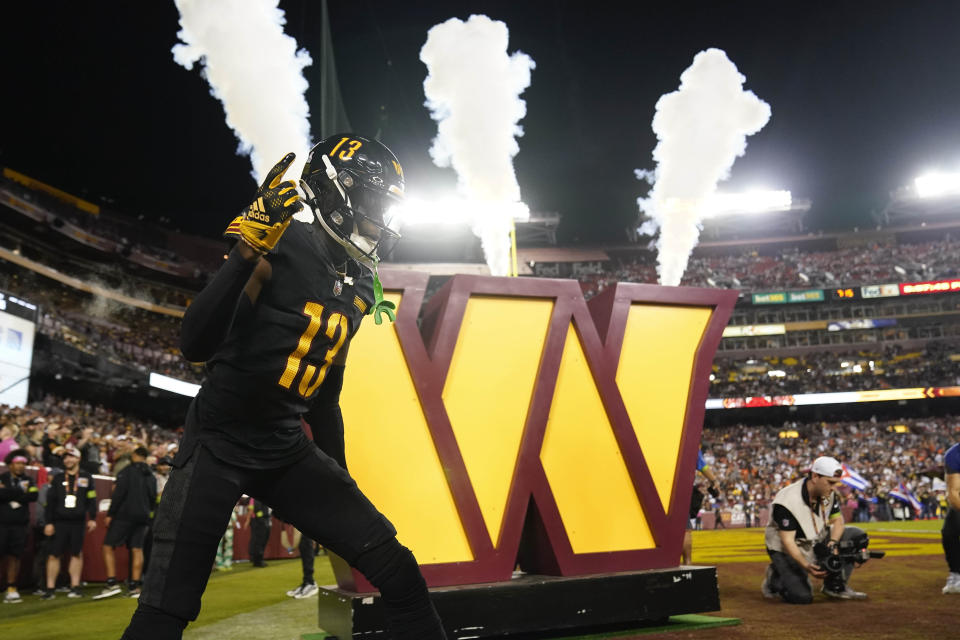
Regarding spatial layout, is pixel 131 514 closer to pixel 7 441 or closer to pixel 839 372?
pixel 7 441

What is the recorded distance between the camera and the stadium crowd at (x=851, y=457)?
27.7 meters

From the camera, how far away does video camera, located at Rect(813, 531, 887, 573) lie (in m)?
6.39

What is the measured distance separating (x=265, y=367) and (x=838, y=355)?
5120 cm

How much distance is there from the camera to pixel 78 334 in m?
29.3

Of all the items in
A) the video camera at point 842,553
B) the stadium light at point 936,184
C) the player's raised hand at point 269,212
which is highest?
the stadium light at point 936,184

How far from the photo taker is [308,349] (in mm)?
2635

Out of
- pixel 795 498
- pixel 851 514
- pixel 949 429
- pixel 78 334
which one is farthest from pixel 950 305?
pixel 78 334

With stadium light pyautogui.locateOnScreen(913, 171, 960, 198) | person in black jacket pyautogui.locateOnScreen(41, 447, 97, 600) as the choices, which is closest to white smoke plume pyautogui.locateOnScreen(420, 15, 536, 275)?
person in black jacket pyautogui.locateOnScreen(41, 447, 97, 600)

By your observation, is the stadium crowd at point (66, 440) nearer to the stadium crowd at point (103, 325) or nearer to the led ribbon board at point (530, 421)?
the led ribbon board at point (530, 421)

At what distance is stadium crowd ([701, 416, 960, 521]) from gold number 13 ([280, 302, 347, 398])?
90.2ft

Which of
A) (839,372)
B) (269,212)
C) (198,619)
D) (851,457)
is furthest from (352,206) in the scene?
(839,372)

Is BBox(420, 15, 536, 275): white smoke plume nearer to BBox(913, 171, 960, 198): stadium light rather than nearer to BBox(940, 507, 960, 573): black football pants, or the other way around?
BBox(940, 507, 960, 573): black football pants

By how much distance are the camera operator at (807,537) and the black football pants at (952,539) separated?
0.77 m

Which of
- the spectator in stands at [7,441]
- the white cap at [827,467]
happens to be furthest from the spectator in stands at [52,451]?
the white cap at [827,467]
